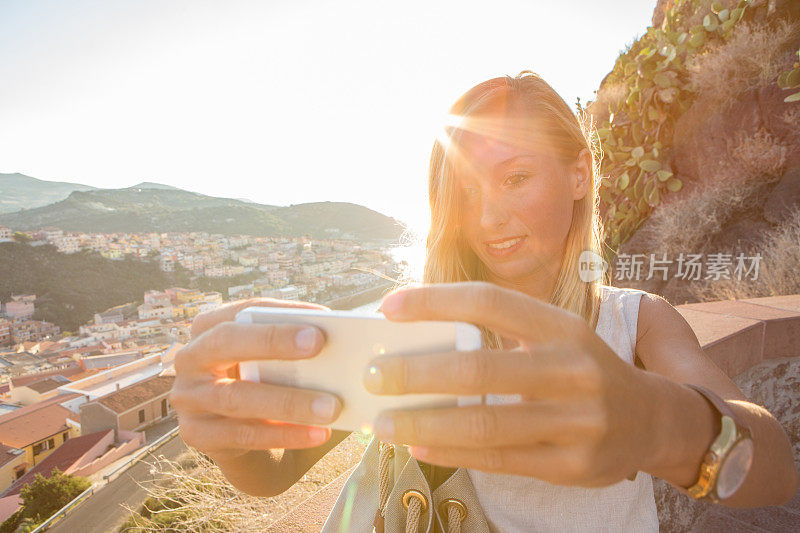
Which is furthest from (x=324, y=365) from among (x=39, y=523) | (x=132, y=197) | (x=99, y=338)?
(x=132, y=197)

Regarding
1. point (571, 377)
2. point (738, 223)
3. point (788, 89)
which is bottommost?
point (571, 377)

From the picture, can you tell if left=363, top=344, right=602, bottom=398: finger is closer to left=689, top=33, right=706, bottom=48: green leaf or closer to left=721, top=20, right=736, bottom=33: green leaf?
left=689, top=33, right=706, bottom=48: green leaf

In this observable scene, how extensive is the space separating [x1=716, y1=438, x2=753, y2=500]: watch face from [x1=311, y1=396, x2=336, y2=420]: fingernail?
616 mm

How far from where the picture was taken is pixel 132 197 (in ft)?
222

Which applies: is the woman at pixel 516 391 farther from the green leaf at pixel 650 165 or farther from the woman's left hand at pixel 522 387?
the green leaf at pixel 650 165

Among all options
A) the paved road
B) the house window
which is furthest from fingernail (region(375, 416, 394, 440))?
the house window

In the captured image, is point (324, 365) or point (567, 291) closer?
point (324, 365)

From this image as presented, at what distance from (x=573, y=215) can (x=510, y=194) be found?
1.34 ft

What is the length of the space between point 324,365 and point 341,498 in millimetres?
584

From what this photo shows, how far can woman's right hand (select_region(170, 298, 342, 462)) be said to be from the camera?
23.1 inches

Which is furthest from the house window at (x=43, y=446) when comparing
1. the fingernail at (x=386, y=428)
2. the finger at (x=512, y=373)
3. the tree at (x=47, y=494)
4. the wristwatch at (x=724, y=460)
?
the wristwatch at (x=724, y=460)

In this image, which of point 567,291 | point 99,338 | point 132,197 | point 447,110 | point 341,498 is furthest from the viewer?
point 132,197

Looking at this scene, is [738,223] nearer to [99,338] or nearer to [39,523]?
[39,523]

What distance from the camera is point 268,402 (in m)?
0.61
